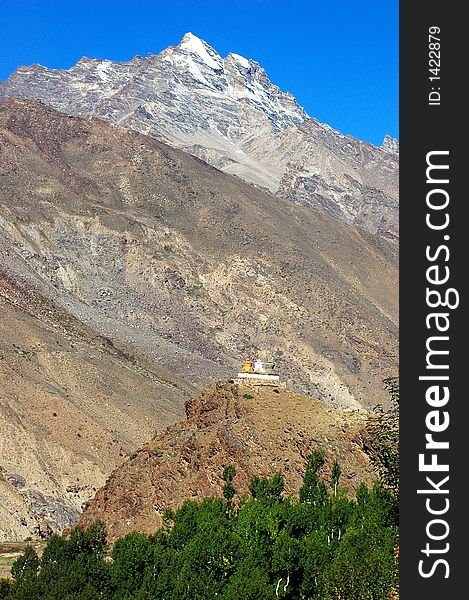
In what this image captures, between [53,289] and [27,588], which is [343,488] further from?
[53,289]

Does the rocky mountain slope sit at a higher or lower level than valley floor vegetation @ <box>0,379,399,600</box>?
higher

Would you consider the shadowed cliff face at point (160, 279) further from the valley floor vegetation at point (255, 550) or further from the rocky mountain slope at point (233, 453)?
the valley floor vegetation at point (255, 550)

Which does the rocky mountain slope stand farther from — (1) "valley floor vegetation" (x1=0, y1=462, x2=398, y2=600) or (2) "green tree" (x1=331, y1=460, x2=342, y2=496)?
(1) "valley floor vegetation" (x1=0, y1=462, x2=398, y2=600)

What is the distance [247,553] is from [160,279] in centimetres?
9266

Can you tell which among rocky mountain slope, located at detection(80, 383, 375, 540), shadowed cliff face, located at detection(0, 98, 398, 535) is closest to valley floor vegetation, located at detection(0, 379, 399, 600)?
rocky mountain slope, located at detection(80, 383, 375, 540)

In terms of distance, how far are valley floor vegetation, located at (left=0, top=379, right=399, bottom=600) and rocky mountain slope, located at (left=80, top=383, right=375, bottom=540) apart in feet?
2.10

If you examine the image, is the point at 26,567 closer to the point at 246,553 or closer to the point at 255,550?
the point at 246,553

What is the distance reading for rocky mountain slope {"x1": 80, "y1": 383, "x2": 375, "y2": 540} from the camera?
35.0 meters

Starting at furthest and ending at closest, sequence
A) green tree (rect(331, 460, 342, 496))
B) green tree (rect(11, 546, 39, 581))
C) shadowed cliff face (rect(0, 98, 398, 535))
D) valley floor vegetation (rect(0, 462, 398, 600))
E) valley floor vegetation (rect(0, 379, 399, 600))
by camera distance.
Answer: shadowed cliff face (rect(0, 98, 398, 535)), green tree (rect(331, 460, 342, 496)), green tree (rect(11, 546, 39, 581)), valley floor vegetation (rect(0, 462, 398, 600)), valley floor vegetation (rect(0, 379, 399, 600))

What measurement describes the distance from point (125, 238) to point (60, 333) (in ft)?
→ 135

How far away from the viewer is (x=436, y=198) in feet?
34.7

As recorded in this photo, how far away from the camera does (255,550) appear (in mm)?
30484

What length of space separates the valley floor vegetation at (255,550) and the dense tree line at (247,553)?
3 centimetres

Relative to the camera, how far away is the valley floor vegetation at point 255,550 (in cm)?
2769
